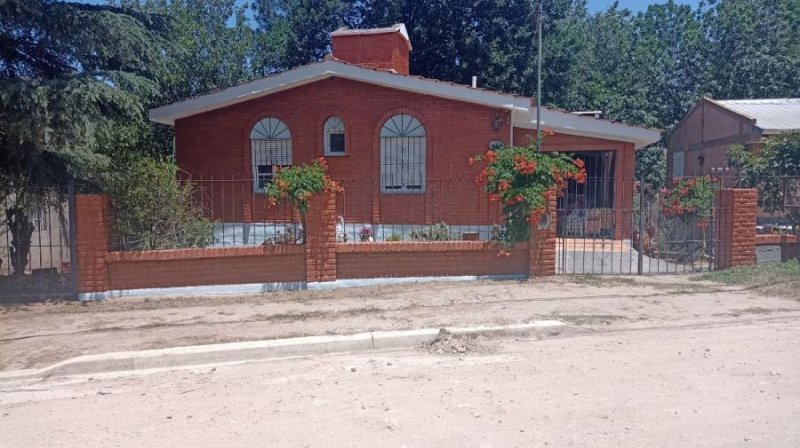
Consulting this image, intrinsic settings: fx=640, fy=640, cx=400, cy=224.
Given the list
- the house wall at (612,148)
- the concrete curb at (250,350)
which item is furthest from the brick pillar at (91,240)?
the house wall at (612,148)

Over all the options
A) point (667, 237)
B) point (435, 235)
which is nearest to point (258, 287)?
point (435, 235)

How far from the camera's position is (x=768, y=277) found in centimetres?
1018

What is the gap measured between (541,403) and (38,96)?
7476 mm

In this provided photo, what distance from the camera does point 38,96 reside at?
27.8 ft

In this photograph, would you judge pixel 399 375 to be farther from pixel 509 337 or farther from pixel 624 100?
pixel 624 100

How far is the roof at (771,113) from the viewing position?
1742cm

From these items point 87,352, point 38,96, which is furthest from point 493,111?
point 87,352

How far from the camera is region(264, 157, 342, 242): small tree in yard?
9.74m

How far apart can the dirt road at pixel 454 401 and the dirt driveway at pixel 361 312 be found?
87 centimetres

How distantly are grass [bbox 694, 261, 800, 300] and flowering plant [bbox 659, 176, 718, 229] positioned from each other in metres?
1.27

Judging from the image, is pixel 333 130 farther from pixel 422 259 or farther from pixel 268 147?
pixel 422 259

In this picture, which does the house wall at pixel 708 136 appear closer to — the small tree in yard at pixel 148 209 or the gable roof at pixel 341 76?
the gable roof at pixel 341 76

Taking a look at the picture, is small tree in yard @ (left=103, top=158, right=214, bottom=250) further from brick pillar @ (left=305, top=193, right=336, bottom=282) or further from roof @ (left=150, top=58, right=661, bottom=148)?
roof @ (left=150, top=58, right=661, bottom=148)

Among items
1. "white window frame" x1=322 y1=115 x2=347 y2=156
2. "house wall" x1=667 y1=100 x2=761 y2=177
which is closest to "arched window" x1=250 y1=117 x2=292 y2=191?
"white window frame" x1=322 y1=115 x2=347 y2=156
